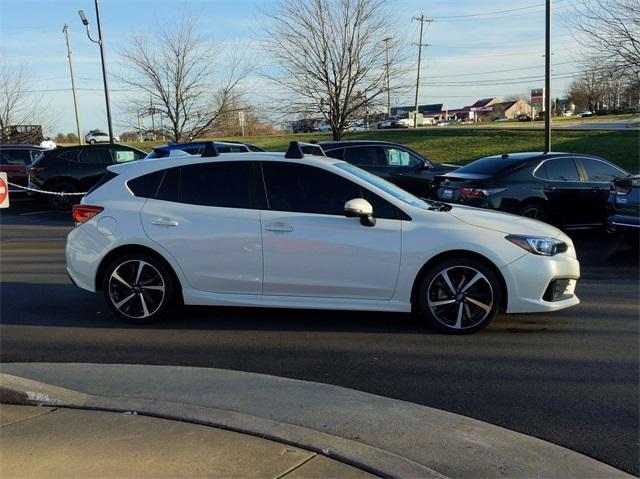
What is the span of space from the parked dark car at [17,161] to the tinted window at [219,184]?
14.6 meters

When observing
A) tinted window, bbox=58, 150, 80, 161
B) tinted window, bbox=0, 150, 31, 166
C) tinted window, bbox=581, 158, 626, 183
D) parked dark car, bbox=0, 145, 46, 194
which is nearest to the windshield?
tinted window, bbox=581, 158, 626, 183

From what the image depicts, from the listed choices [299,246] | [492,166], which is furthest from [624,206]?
[299,246]

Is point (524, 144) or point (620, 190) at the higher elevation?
point (524, 144)

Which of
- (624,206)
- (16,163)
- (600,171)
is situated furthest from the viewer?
(16,163)

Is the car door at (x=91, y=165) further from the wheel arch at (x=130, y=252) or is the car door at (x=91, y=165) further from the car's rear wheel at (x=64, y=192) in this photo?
the wheel arch at (x=130, y=252)

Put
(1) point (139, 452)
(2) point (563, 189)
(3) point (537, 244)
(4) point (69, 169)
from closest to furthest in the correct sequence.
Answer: (1) point (139, 452) < (3) point (537, 244) < (2) point (563, 189) < (4) point (69, 169)

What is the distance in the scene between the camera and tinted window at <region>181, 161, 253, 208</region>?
5.79 meters

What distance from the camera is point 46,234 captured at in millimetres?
12773

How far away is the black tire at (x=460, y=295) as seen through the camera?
5.43 meters

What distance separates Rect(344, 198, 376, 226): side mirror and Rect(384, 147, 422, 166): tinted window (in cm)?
816

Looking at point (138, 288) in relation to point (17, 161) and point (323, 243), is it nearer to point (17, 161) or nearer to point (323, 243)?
point (323, 243)

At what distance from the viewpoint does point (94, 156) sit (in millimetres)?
16688

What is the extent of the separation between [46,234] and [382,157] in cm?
737

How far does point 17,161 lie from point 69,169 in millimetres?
3698
